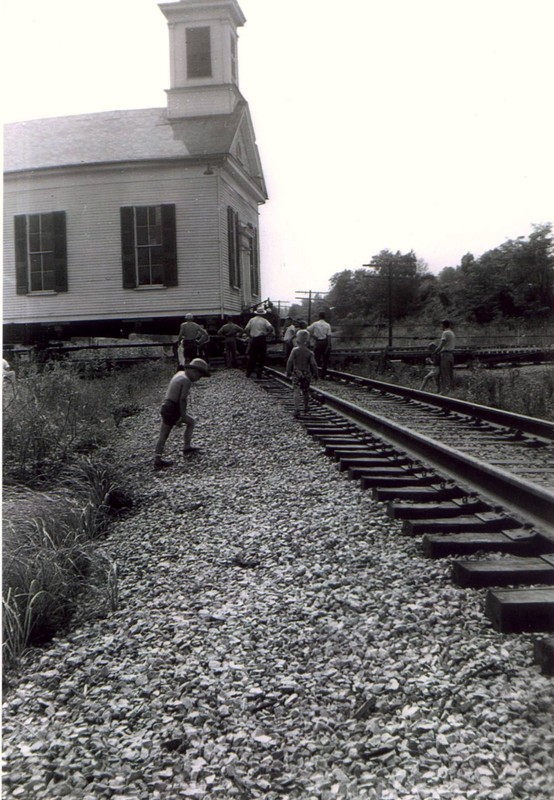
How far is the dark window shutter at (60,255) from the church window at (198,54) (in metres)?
5.11

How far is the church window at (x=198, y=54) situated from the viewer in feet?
46.0

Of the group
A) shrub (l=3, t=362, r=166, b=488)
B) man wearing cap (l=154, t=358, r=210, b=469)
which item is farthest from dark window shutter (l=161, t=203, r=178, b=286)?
man wearing cap (l=154, t=358, r=210, b=469)

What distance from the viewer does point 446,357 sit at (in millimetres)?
13617

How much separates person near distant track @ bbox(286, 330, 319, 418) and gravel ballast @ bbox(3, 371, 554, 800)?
4.47 m

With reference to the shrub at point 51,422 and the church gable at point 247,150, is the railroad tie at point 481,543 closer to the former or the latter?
the shrub at point 51,422

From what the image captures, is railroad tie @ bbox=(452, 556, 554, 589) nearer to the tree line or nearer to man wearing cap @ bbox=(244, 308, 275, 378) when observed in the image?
the tree line

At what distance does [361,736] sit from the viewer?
6.96 ft

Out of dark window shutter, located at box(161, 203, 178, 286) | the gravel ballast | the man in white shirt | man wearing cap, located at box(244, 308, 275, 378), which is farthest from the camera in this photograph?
the man in white shirt

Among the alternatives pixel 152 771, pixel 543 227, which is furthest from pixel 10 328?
pixel 152 771

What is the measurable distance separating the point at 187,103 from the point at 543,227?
13502 mm

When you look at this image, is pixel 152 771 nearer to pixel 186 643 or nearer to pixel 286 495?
pixel 186 643

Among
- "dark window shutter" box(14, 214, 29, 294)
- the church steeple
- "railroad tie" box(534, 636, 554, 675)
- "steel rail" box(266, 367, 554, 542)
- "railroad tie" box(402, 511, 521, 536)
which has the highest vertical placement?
the church steeple

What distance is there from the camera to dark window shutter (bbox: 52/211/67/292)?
10.8 metres

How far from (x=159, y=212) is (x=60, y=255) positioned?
2.96m
